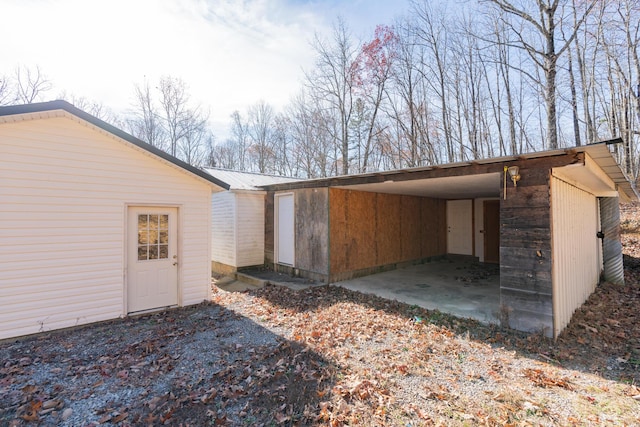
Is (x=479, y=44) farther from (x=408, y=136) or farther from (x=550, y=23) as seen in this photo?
(x=408, y=136)

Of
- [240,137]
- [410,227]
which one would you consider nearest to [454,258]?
[410,227]

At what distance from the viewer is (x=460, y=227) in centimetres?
1079

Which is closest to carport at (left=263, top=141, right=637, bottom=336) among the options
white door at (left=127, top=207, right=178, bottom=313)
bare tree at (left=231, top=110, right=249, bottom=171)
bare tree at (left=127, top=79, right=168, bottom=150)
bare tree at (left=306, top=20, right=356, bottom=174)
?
white door at (left=127, top=207, right=178, bottom=313)

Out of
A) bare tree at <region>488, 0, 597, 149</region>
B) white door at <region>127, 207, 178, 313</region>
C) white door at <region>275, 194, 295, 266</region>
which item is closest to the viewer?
white door at <region>127, 207, 178, 313</region>

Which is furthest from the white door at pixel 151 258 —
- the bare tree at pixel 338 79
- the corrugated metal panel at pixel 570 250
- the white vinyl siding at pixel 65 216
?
the bare tree at pixel 338 79

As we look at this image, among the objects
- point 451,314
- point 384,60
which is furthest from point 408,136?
point 451,314

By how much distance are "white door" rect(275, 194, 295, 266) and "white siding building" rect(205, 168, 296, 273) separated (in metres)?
0.69

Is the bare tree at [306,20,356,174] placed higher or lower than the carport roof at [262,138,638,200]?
higher

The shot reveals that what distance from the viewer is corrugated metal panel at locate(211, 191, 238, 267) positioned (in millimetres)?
8539

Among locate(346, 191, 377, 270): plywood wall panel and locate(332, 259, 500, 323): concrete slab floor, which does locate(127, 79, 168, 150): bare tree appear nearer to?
locate(346, 191, 377, 270): plywood wall panel

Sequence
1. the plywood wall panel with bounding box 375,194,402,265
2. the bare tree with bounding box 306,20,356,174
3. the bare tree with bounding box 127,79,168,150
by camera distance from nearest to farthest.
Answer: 1. the plywood wall panel with bounding box 375,194,402,265
2. the bare tree with bounding box 306,20,356,174
3. the bare tree with bounding box 127,79,168,150

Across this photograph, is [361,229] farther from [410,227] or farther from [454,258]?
[454,258]

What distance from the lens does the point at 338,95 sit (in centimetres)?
1641

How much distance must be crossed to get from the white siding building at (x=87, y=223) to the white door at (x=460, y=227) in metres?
8.71
